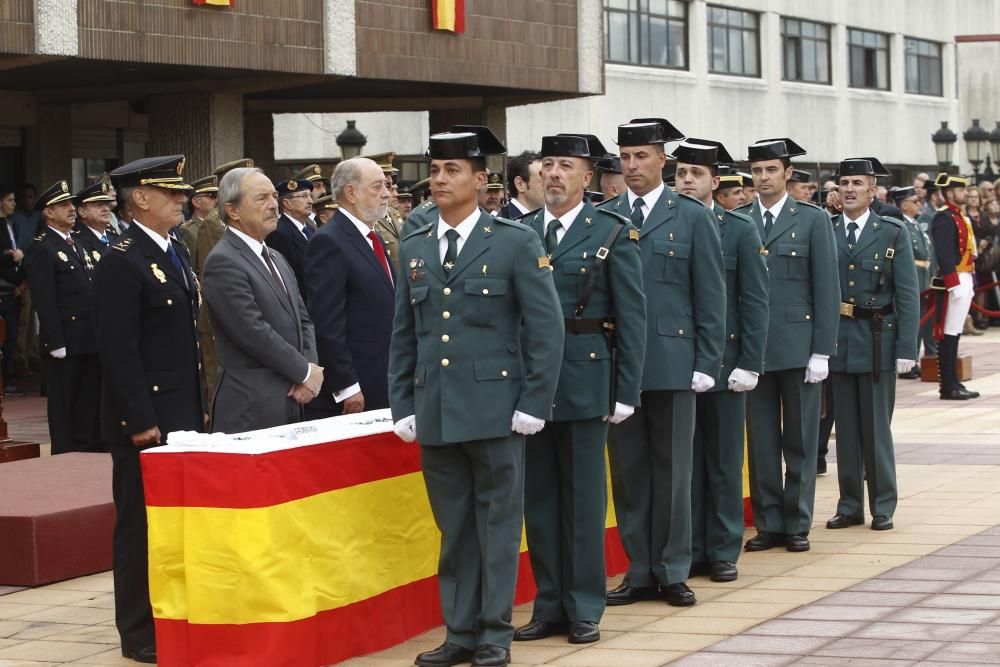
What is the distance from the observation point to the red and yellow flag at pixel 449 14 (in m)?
19.0

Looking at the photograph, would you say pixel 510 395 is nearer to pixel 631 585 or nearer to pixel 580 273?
pixel 580 273

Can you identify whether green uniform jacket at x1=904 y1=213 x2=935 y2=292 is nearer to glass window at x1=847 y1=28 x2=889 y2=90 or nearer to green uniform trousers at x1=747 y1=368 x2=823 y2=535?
green uniform trousers at x1=747 y1=368 x2=823 y2=535

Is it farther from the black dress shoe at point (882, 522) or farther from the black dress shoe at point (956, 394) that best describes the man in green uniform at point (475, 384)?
A: the black dress shoe at point (956, 394)

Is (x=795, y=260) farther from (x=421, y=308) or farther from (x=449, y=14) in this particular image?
(x=449, y=14)

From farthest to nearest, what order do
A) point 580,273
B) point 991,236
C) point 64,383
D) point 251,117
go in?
point 991,236
point 251,117
point 64,383
point 580,273

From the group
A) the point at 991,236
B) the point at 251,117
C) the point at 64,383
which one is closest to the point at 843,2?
the point at 991,236

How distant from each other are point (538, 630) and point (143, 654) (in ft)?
5.19

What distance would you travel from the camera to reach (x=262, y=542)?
6.46 metres

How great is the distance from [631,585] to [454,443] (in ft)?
5.33

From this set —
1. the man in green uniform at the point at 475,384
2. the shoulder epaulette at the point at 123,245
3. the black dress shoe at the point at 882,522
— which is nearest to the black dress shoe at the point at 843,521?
the black dress shoe at the point at 882,522

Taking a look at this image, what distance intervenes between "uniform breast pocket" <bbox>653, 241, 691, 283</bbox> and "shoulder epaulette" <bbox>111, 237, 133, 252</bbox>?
2.38 m

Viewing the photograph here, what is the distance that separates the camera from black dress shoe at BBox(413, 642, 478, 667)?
22.1 ft

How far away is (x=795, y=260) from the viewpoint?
9.55 meters

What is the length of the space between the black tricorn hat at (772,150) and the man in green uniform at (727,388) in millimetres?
733
